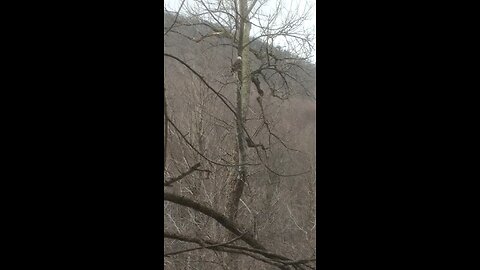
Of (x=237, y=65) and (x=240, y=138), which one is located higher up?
(x=237, y=65)

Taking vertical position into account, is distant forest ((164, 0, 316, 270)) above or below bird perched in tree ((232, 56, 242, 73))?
below

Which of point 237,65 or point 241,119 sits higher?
point 237,65

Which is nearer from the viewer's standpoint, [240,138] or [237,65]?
[237,65]

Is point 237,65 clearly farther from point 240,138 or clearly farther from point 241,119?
point 240,138

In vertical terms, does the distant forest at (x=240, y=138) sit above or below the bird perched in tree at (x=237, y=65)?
below

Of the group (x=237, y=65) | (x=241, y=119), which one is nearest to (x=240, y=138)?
(x=241, y=119)

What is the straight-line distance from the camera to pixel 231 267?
3145 millimetres

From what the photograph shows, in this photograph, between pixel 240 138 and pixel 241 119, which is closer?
pixel 241 119
